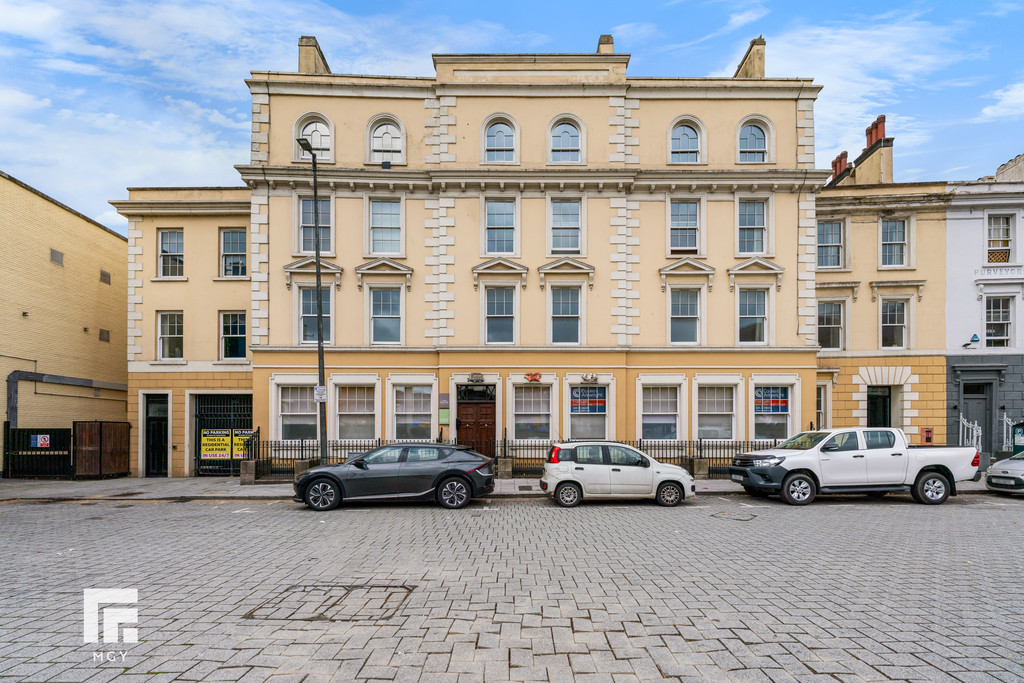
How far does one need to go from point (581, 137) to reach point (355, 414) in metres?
12.7

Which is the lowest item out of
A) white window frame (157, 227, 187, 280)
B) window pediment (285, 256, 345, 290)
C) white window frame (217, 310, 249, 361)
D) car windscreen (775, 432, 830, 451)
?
car windscreen (775, 432, 830, 451)

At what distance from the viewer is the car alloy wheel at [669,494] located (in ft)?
44.3

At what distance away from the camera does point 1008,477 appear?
15.0 metres

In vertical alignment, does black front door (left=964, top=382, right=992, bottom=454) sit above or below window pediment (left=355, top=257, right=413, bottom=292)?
below

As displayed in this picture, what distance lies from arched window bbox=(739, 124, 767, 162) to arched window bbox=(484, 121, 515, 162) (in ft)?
27.4

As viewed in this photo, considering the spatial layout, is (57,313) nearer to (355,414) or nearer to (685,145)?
(355,414)

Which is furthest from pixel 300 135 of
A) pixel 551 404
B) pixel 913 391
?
pixel 913 391

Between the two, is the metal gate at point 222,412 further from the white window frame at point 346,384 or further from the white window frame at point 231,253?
the white window frame at point 231,253

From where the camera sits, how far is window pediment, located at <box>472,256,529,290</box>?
19.0 metres

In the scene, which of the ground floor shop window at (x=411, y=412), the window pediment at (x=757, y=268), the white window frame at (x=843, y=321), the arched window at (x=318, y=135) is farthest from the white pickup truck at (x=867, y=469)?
the arched window at (x=318, y=135)

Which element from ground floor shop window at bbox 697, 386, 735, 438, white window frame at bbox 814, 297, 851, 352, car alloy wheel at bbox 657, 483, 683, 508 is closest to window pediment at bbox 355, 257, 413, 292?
car alloy wheel at bbox 657, 483, 683, 508

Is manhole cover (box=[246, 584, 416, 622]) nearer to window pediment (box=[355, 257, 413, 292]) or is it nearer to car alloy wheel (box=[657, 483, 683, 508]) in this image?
car alloy wheel (box=[657, 483, 683, 508])

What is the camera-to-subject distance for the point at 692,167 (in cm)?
1941

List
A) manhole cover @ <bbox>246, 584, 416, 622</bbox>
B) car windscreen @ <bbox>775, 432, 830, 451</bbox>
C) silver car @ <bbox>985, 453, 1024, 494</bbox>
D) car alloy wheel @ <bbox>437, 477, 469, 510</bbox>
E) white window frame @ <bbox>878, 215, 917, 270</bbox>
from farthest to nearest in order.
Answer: white window frame @ <bbox>878, 215, 917, 270</bbox> → silver car @ <bbox>985, 453, 1024, 494</bbox> → car windscreen @ <bbox>775, 432, 830, 451</bbox> → car alloy wheel @ <bbox>437, 477, 469, 510</bbox> → manhole cover @ <bbox>246, 584, 416, 622</bbox>
